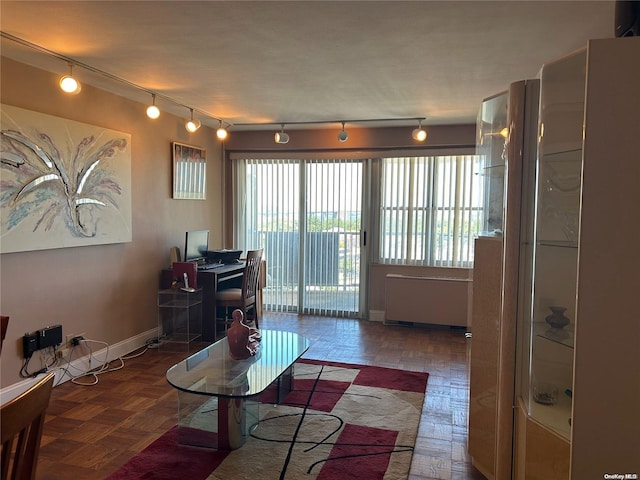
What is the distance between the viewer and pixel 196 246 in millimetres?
5066

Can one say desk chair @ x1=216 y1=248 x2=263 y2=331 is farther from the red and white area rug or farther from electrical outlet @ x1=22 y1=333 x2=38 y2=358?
electrical outlet @ x1=22 y1=333 x2=38 y2=358

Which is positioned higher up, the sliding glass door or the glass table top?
the sliding glass door

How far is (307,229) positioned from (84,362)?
3056mm

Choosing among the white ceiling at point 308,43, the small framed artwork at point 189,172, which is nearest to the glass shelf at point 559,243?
the white ceiling at point 308,43

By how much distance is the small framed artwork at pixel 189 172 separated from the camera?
5.00 m

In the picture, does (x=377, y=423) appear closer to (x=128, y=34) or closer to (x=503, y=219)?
(x=503, y=219)

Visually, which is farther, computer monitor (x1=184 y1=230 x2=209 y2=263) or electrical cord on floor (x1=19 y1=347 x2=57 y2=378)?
computer monitor (x1=184 y1=230 x2=209 y2=263)

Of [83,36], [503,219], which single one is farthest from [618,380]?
[83,36]

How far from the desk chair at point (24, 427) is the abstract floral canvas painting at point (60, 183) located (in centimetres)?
237

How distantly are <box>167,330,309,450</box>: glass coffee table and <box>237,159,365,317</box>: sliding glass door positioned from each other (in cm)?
282

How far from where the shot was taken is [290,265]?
6070 mm

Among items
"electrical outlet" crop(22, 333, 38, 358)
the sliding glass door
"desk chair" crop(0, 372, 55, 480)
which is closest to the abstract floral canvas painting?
"electrical outlet" crop(22, 333, 38, 358)

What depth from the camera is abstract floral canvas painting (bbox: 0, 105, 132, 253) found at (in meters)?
3.09

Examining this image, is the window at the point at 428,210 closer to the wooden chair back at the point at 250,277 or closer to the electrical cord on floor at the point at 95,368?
the wooden chair back at the point at 250,277
